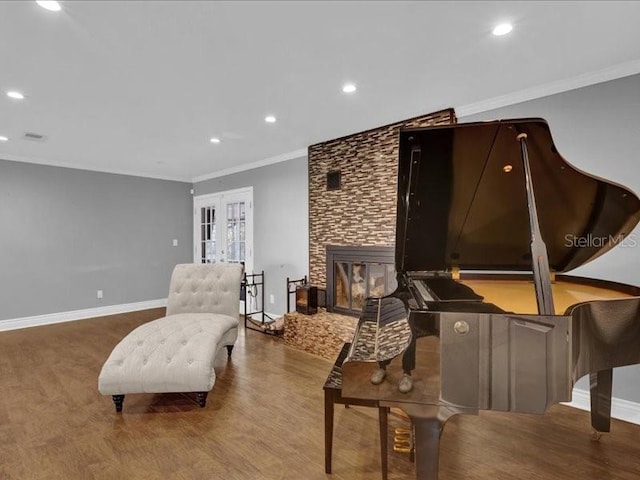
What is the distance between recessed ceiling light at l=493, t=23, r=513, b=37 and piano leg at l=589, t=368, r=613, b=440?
2230mm

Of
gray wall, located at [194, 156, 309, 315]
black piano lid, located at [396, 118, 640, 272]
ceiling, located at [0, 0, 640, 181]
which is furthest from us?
gray wall, located at [194, 156, 309, 315]

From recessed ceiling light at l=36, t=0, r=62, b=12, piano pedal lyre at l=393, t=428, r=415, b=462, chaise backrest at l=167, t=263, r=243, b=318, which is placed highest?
recessed ceiling light at l=36, t=0, r=62, b=12

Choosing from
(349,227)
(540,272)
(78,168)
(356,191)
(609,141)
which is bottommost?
(540,272)

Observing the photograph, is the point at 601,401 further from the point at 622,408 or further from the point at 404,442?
→ the point at 404,442

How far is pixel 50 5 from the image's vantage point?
1720 mm

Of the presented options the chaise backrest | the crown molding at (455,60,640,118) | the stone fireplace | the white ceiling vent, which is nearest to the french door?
the stone fireplace

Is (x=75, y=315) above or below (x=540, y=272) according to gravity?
below

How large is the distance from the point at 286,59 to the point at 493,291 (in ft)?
6.98

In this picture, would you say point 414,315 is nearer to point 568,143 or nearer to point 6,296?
point 568,143

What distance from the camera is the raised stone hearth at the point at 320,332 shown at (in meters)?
3.54

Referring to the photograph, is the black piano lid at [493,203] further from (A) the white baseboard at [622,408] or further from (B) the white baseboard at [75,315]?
(B) the white baseboard at [75,315]

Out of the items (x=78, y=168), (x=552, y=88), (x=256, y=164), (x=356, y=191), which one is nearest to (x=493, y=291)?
(x=552, y=88)

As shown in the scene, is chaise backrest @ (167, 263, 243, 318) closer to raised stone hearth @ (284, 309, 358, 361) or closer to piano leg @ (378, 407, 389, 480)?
raised stone hearth @ (284, 309, 358, 361)

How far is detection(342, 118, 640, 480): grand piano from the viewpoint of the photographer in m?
1.33
